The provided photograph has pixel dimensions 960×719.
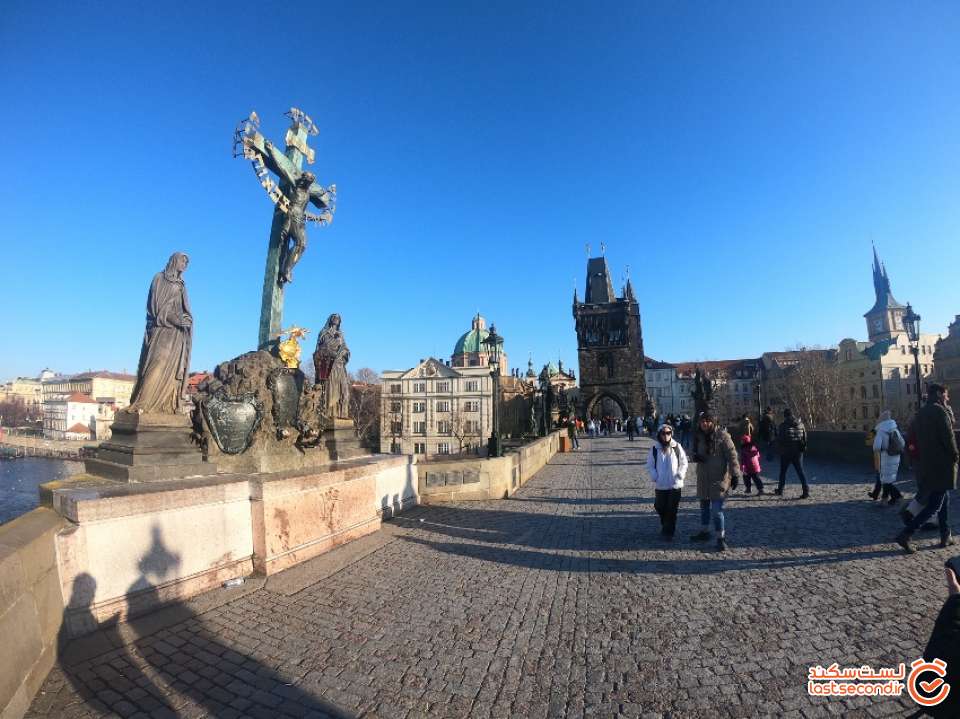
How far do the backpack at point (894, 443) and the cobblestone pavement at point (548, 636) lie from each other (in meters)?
1.51

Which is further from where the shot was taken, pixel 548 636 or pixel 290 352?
pixel 290 352

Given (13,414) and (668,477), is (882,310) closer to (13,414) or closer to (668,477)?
(668,477)

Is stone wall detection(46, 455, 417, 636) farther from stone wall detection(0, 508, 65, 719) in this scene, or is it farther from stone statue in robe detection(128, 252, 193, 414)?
stone statue in robe detection(128, 252, 193, 414)

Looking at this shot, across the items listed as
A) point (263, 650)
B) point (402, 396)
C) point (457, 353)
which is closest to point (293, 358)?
point (263, 650)

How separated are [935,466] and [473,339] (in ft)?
298

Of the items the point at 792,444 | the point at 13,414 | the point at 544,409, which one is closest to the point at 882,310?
the point at 544,409

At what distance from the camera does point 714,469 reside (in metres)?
6.07

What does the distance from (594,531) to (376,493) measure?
11.0 ft

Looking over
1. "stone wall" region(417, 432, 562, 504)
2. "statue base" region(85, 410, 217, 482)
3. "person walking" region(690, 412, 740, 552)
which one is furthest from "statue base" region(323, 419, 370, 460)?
"person walking" region(690, 412, 740, 552)

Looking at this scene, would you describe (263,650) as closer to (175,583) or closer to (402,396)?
(175,583)

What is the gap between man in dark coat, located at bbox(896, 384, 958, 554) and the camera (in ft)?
16.7

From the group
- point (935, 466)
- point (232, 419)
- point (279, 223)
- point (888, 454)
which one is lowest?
Result: point (888, 454)

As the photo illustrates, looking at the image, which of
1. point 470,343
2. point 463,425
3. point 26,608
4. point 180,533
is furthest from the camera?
point 470,343

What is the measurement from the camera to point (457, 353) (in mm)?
97812
